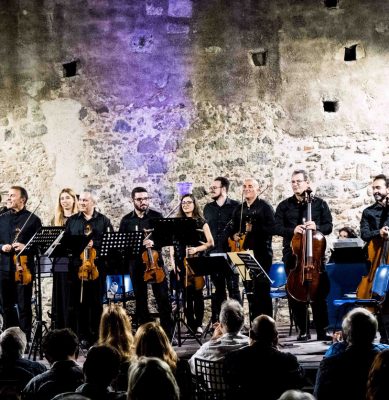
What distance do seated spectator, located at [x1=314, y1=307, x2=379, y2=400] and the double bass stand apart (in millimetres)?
3035

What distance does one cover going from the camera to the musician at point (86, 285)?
8.55m

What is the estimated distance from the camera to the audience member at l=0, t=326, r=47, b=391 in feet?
16.2

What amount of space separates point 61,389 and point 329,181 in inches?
263

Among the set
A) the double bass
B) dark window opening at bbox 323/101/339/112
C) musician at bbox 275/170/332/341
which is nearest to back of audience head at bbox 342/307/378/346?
the double bass

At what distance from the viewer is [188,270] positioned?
880cm

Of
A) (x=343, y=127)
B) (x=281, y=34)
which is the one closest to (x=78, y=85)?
(x=281, y=34)

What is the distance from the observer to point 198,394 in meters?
4.54

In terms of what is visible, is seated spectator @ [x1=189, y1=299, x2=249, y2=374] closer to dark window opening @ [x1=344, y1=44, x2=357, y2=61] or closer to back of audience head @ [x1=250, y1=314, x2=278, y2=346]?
back of audience head @ [x1=250, y1=314, x2=278, y2=346]

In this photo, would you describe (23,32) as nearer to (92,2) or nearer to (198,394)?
(92,2)

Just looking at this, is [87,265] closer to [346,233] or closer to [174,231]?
[174,231]

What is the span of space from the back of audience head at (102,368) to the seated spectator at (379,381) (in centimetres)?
122

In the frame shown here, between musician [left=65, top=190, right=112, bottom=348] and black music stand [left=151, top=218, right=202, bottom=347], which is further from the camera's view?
musician [left=65, top=190, right=112, bottom=348]

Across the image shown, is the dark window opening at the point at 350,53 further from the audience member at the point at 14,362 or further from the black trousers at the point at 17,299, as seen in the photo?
the audience member at the point at 14,362

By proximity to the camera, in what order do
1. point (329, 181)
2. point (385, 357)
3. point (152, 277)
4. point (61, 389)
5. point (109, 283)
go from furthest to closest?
point (329, 181) < point (109, 283) < point (152, 277) < point (61, 389) < point (385, 357)
